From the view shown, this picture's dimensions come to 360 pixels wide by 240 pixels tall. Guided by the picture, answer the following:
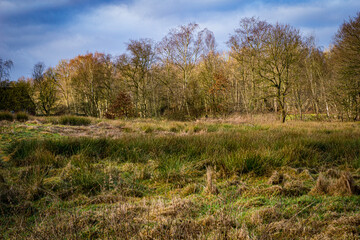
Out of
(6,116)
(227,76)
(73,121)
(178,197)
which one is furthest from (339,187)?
(227,76)

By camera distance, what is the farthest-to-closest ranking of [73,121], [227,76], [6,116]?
[227,76], [73,121], [6,116]

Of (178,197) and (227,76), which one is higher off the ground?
(227,76)

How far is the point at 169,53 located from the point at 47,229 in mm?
26568

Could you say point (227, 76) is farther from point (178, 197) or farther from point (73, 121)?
point (178, 197)

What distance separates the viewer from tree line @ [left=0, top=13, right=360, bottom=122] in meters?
16.5

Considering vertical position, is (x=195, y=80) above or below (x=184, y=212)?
above

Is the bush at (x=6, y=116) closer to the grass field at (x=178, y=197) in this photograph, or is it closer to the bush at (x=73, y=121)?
the bush at (x=73, y=121)

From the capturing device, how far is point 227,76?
29.6 meters

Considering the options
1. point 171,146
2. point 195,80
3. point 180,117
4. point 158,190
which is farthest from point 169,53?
point 158,190

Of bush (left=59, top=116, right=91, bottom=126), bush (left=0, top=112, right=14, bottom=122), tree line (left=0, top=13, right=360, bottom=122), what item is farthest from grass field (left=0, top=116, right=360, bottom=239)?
tree line (left=0, top=13, right=360, bottom=122)

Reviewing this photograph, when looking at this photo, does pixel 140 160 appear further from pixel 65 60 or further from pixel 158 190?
pixel 65 60

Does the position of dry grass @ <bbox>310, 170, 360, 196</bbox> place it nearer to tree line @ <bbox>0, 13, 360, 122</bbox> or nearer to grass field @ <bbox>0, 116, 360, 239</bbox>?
grass field @ <bbox>0, 116, 360, 239</bbox>

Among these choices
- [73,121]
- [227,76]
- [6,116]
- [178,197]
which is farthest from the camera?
[227,76]

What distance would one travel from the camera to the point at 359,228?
1762mm
